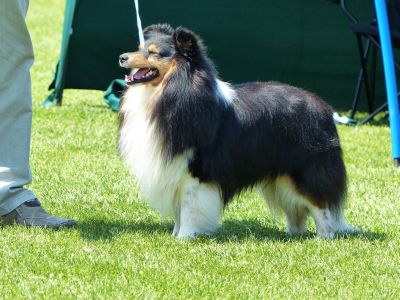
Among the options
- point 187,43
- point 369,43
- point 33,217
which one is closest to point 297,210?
point 187,43

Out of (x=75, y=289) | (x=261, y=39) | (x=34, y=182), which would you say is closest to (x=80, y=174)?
(x=34, y=182)

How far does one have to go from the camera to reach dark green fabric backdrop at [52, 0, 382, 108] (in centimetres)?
931

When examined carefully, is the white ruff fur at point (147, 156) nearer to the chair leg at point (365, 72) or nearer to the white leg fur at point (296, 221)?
the white leg fur at point (296, 221)

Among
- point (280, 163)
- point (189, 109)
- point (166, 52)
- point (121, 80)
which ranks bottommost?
point (121, 80)

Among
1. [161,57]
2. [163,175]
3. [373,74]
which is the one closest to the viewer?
[161,57]

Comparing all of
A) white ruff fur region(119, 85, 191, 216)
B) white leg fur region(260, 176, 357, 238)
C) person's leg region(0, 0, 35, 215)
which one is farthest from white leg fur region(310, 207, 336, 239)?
person's leg region(0, 0, 35, 215)

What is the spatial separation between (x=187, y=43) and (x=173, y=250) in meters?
1.15

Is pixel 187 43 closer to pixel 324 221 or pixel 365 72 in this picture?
pixel 324 221

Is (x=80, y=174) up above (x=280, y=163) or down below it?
below

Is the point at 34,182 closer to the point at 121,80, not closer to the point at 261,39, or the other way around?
the point at 121,80

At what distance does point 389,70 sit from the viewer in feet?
23.8

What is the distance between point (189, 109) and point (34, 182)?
2020 millimetres

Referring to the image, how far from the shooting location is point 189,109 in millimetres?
4910

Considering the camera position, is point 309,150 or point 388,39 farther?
point 388,39
